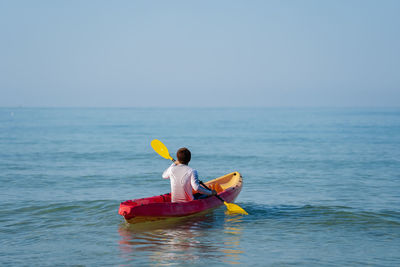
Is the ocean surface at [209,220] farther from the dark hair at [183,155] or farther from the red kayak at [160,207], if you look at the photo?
the dark hair at [183,155]

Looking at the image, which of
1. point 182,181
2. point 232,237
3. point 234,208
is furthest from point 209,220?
point 232,237

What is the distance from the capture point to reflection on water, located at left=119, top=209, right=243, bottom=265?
719 centimetres

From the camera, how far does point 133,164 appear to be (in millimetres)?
20844

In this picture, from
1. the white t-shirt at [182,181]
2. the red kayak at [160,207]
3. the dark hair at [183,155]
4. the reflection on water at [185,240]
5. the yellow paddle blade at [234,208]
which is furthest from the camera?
the yellow paddle blade at [234,208]

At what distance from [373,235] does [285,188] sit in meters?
5.58

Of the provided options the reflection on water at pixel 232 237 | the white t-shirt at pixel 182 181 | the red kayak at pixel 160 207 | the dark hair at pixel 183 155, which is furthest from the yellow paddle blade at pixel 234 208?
the dark hair at pixel 183 155

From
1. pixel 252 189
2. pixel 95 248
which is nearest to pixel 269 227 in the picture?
pixel 95 248

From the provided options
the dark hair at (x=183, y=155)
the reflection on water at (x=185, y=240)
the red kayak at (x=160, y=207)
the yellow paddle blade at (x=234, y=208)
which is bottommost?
the reflection on water at (x=185, y=240)

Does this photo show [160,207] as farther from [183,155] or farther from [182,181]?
[183,155]

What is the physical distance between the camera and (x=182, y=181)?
9.16 m

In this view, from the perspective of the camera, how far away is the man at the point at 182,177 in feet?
29.5

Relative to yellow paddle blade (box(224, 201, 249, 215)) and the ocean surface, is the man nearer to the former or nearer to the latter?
the ocean surface

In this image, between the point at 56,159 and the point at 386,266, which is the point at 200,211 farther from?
the point at 56,159

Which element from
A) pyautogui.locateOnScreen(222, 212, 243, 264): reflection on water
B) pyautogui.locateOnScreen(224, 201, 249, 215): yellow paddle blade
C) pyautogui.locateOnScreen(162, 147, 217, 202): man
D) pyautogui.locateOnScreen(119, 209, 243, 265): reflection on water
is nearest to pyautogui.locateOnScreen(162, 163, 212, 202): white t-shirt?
pyautogui.locateOnScreen(162, 147, 217, 202): man
